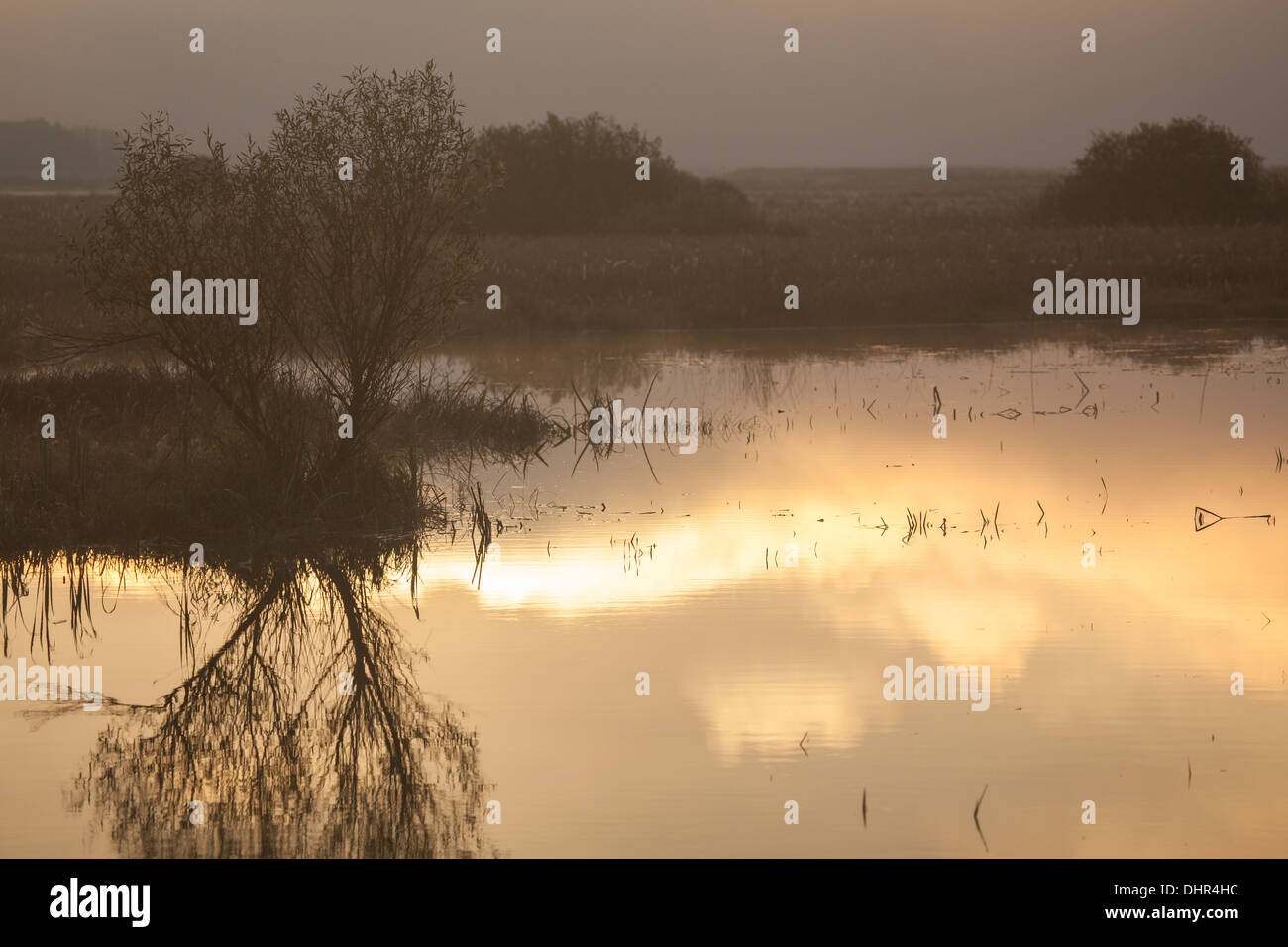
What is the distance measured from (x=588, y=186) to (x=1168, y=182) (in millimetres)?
18945

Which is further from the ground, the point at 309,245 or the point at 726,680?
the point at 309,245

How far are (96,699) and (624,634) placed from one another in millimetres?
2780

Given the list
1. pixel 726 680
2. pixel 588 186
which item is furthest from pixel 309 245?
pixel 588 186

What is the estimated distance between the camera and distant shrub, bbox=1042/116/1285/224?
166 feet

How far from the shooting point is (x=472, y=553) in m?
11.1

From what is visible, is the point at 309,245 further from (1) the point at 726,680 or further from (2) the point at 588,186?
(2) the point at 588,186

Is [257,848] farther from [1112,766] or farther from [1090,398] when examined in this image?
[1090,398]

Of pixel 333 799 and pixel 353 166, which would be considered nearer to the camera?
pixel 333 799

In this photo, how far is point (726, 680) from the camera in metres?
7.83

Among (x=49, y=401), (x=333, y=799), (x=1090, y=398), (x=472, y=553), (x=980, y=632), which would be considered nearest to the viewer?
(x=333, y=799)

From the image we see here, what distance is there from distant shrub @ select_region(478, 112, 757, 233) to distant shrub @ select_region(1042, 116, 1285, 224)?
11.3 meters

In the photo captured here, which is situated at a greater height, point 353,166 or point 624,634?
point 353,166
